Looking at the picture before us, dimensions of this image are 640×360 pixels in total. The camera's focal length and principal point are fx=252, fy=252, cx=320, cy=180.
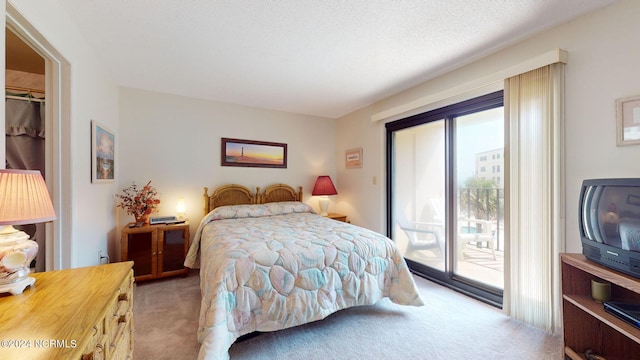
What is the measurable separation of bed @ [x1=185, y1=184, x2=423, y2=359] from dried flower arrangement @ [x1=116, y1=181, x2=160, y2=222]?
974 millimetres

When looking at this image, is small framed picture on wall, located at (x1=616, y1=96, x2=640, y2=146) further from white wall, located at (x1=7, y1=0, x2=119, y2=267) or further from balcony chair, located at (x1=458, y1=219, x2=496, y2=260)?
white wall, located at (x1=7, y1=0, x2=119, y2=267)

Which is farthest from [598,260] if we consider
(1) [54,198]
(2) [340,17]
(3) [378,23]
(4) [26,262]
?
(1) [54,198]

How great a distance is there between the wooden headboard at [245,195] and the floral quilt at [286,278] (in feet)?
3.53

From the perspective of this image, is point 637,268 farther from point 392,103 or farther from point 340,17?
point 392,103

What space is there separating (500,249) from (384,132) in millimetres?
1986

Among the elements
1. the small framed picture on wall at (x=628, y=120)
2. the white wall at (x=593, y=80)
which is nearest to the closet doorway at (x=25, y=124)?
the white wall at (x=593, y=80)

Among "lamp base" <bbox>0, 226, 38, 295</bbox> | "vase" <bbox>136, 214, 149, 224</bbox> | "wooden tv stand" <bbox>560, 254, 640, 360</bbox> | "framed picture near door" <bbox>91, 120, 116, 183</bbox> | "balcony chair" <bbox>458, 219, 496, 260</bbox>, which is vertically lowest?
"wooden tv stand" <bbox>560, 254, 640, 360</bbox>

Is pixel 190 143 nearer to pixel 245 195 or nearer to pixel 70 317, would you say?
pixel 245 195

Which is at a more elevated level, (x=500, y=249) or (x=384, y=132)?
(x=384, y=132)

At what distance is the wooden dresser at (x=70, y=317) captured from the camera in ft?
2.29

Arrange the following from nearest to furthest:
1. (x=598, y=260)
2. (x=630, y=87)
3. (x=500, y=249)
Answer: (x=598, y=260), (x=630, y=87), (x=500, y=249)

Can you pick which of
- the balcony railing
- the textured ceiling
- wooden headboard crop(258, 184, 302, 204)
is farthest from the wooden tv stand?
wooden headboard crop(258, 184, 302, 204)

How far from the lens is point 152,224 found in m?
3.04

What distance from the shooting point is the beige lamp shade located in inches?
34.9
